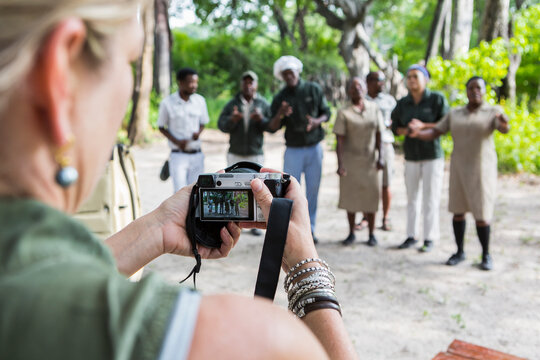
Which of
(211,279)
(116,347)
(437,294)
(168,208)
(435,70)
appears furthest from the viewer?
(435,70)

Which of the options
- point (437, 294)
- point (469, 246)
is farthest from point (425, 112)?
point (437, 294)

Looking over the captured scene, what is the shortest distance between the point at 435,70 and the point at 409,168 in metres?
4.58

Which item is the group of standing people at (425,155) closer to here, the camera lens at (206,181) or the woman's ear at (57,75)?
the camera lens at (206,181)

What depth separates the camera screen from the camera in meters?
1.56

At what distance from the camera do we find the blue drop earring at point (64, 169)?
2.14ft

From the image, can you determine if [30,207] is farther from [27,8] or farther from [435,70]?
[435,70]

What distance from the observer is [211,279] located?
504 cm

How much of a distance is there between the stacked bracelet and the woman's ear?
2.35 feet

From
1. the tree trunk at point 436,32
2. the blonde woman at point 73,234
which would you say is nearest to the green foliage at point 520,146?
the tree trunk at point 436,32

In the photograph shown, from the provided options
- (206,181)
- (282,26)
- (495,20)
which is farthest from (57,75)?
(282,26)

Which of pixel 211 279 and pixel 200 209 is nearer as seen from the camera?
pixel 200 209

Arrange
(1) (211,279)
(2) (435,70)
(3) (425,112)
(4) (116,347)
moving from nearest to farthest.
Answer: (4) (116,347) < (1) (211,279) < (3) (425,112) < (2) (435,70)

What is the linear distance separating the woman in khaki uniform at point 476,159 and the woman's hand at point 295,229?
13.6 feet

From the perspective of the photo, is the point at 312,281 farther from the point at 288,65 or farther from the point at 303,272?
the point at 288,65
